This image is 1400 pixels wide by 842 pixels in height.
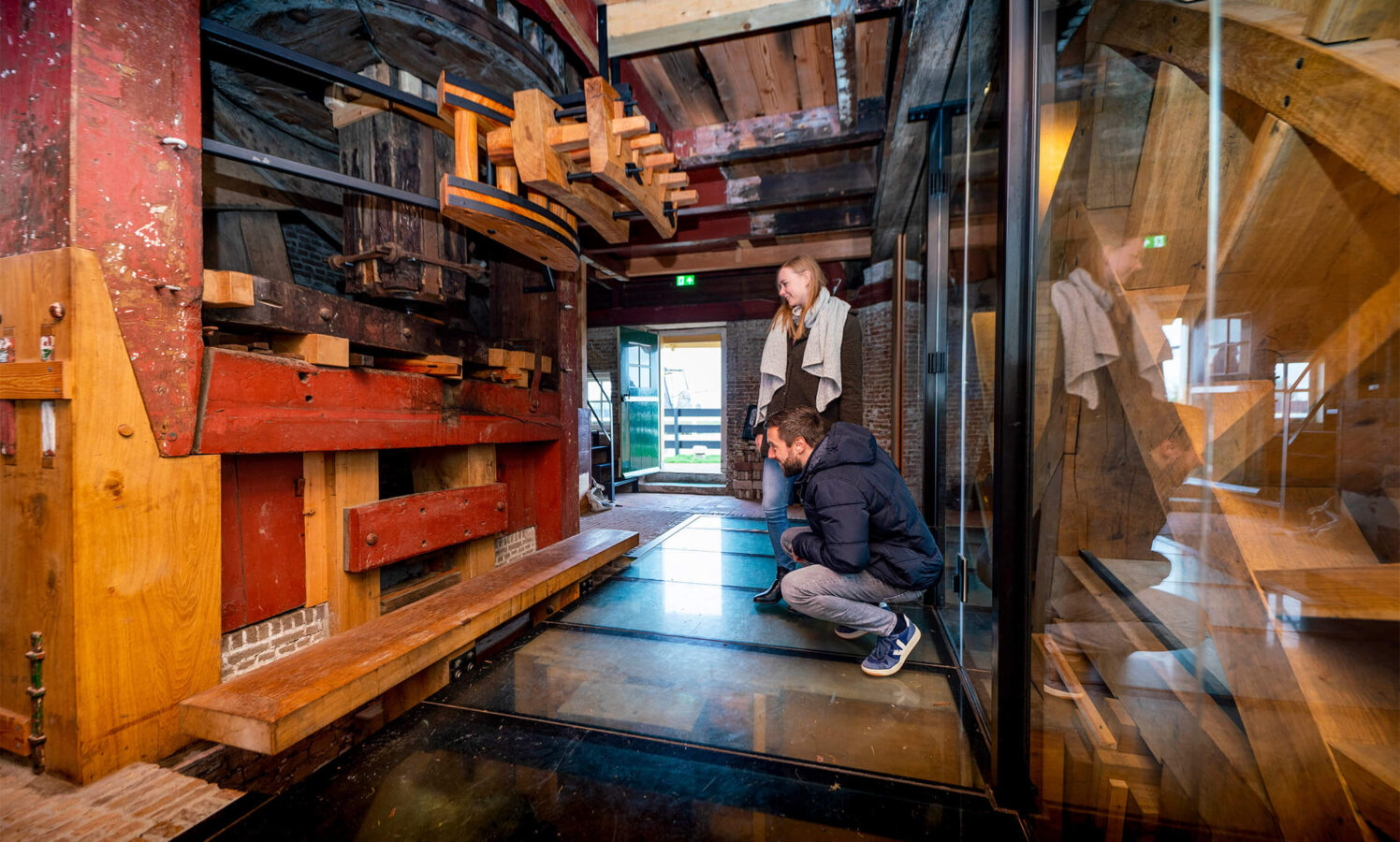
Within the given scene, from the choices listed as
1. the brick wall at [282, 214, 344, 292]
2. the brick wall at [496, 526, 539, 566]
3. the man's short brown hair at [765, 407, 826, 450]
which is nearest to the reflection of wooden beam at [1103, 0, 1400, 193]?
the man's short brown hair at [765, 407, 826, 450]

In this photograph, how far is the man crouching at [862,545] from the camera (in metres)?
1.95

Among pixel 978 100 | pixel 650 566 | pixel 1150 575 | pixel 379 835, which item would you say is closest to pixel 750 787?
pixel 379 835

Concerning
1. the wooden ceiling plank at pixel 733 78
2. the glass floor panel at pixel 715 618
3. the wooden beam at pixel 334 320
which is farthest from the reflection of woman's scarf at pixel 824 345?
the wooden beam at pixel 334 320

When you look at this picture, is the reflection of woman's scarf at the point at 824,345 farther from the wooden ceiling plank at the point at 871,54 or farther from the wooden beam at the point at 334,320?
the wooden beam at the point at 334,320

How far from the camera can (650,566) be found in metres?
3.45

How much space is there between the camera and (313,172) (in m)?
1.91

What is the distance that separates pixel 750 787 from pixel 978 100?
2.52 m

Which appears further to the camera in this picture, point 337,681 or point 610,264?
point 610,264

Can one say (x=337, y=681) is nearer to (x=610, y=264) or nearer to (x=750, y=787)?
(x=750, y=787)

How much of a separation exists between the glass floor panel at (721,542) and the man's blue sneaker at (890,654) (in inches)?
62.8

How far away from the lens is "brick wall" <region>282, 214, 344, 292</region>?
364 cm

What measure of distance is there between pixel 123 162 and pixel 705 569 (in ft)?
10.0

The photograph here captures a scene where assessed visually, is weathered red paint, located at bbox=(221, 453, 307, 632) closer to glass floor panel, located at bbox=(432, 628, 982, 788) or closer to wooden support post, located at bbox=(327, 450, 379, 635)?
wooden support post, located at bbox=(327, 450, 379, 635)

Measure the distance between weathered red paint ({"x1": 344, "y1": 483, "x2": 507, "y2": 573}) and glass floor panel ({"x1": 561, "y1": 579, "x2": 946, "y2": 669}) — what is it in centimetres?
68
